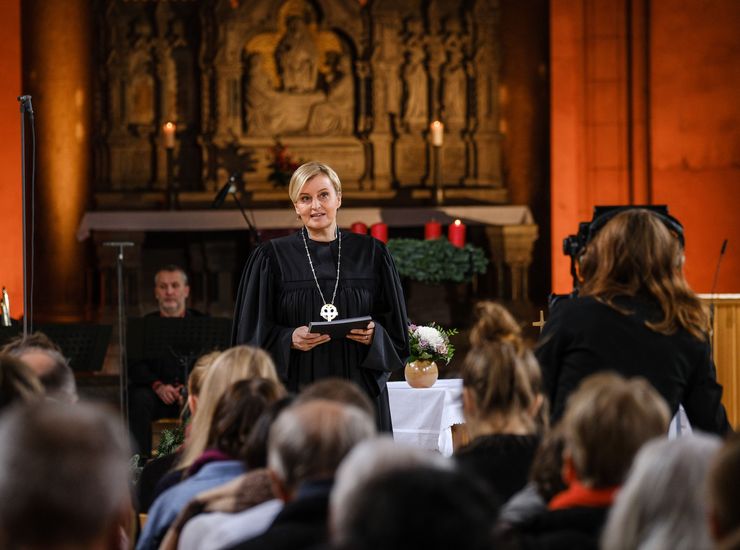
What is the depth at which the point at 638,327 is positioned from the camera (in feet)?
12.4

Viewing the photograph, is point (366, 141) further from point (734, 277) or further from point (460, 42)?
point (734, 277)

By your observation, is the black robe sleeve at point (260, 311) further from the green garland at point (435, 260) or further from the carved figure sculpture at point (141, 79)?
the carved figure sculpture at point (141, 79)

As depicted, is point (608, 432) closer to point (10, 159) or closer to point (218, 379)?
point (218, 379)

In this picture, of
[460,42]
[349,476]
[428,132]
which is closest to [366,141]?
[428,132]

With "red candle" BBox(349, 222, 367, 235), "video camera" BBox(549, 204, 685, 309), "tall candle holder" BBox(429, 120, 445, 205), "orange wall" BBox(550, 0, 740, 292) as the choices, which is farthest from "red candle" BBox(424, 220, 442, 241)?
"video camera" BBox(549, 204, 685, 309)

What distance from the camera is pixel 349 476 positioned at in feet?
6.79

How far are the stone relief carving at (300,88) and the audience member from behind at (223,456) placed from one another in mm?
9429

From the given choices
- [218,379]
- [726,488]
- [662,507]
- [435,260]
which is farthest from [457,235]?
[726,488]

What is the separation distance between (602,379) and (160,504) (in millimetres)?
1290

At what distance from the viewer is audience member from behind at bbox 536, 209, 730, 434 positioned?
3758mm

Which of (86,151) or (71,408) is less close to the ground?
(86,151)

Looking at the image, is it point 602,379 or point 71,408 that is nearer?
point 71,408

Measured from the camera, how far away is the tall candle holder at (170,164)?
11688mm

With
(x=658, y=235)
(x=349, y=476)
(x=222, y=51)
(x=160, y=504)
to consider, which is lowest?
(x=160, y=504)
